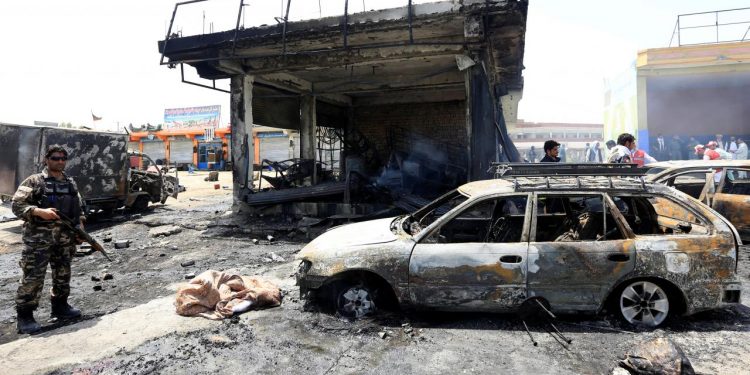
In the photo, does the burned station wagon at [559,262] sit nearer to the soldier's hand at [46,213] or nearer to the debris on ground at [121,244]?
the soldier's hand at [46,213]

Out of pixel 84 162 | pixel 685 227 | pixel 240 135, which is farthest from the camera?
pixel 84 162

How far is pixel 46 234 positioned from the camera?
4066 mm

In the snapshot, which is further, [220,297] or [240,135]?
[240,135]

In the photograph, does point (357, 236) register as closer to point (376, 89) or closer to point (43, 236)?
point (43, 236)

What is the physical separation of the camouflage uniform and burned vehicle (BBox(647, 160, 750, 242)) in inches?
298

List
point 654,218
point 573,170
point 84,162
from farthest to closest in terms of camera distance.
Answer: point 84,162
point 573,170
point 654,218

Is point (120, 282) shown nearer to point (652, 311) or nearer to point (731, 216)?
point (652, 311)

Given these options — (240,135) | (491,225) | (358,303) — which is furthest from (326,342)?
(240,135)

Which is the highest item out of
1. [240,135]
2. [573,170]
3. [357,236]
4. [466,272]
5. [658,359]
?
[240,135]

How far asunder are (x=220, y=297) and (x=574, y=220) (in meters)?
3.80

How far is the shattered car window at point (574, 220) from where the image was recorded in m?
3.81

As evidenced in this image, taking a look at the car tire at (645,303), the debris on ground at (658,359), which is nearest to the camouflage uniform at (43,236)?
the debris on ground at (658,359)

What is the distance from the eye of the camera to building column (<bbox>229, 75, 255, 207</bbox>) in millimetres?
10031

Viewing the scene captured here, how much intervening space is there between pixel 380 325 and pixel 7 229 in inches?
419
